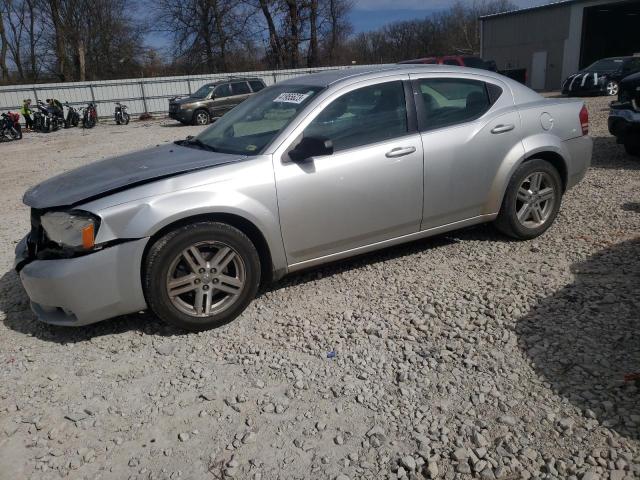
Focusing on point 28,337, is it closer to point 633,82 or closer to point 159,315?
point 159,315

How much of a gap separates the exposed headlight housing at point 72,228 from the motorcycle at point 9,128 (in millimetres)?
19006

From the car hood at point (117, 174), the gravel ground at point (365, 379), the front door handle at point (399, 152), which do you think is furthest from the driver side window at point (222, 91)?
the front door handle at point (399, 152)

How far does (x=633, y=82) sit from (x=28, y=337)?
8.11m

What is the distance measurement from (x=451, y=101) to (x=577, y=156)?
57.7 inches

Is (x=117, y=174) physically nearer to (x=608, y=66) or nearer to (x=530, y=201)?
(x=530, y=201)

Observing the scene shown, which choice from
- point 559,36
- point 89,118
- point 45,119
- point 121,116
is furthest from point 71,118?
point 559,36

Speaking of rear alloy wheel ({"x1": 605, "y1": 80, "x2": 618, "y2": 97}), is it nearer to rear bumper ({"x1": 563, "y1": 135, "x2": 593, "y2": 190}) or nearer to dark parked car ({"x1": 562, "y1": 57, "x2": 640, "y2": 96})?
dark parked car ({"x1": 562, "y1": 57, "x2": 640, "y2": 96})

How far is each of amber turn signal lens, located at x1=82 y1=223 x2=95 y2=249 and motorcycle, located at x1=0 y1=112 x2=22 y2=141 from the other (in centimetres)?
1932

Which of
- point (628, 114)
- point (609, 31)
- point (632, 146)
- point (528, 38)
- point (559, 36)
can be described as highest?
point (609, 31)

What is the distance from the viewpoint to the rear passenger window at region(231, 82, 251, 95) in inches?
859

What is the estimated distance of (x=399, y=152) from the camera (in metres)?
3.99

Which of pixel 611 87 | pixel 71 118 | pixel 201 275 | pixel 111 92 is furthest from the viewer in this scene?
pixel 111 92

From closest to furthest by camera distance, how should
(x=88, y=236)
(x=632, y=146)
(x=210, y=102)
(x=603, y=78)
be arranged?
(x=88, y=236)
(x=632, y=146)
(x=603, y=78)
(x=210, y=102)

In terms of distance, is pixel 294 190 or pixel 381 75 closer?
pixel 294 190
